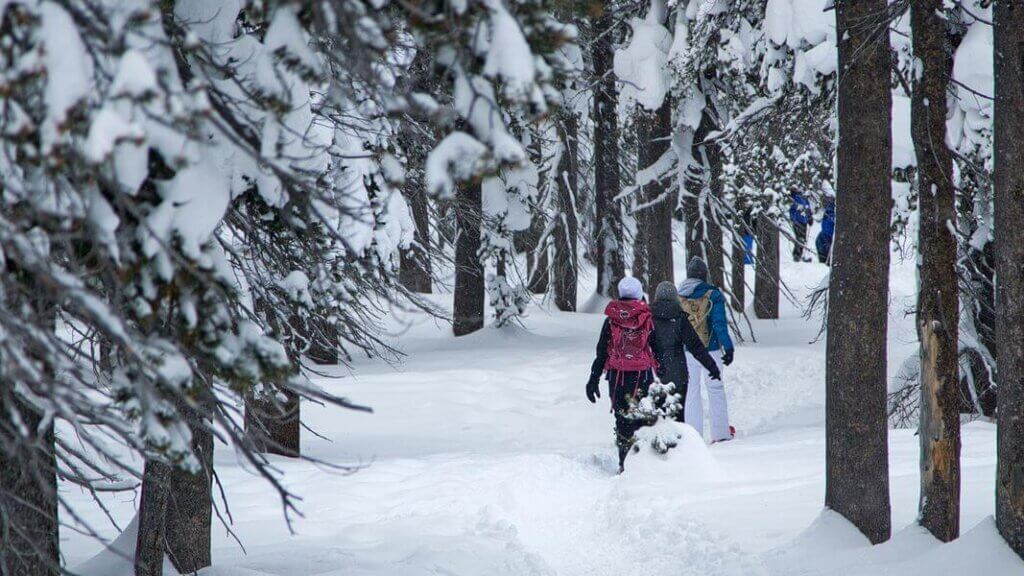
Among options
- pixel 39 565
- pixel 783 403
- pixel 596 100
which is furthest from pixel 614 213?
pixel 39 565

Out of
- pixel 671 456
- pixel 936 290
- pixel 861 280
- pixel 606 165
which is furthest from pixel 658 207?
pixel 936 290

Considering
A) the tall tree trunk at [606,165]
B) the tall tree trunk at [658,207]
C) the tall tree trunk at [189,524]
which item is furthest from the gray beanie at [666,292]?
the tall tree trunk at [606,165]

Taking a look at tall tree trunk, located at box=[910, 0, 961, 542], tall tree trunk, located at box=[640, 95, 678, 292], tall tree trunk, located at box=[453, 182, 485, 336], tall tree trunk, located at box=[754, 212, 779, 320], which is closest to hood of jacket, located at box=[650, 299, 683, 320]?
tall tree trunk, located at box=[910, 0, 961, 542]

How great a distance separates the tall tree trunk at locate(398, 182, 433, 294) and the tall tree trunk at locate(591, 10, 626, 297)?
3.51m

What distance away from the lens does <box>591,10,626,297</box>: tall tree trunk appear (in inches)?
648

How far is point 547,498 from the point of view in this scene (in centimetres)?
815

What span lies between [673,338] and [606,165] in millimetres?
8535

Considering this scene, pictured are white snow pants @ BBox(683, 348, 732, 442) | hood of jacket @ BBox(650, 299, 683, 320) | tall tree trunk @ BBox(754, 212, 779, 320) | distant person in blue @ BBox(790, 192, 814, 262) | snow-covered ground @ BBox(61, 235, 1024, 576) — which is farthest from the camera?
tall tree trunk @ BBox(754, 212, 779, 320)

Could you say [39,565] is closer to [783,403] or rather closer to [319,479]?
[319,479]

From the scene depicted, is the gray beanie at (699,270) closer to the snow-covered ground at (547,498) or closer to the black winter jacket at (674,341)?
the black winter jacket at (674,341)

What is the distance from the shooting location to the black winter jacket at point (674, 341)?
9648mm

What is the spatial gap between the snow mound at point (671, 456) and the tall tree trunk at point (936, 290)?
9.10 ft

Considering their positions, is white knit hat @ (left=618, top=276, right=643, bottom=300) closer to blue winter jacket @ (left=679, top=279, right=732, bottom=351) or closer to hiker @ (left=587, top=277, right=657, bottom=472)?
hiker @ (left=587, top=277, right=657, bottom=472)

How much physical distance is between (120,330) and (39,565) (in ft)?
6.79
